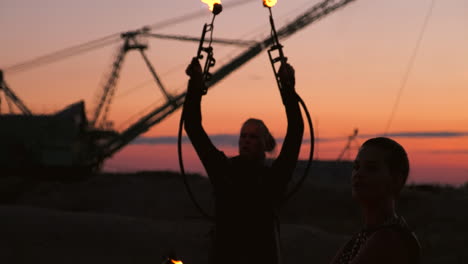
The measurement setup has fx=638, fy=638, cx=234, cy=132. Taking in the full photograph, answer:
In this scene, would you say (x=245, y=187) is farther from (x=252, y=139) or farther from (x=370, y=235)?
(x=370, y=235)

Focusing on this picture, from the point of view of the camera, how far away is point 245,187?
16.7 ft

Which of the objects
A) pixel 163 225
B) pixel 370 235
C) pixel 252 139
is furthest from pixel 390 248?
pixel 163 225

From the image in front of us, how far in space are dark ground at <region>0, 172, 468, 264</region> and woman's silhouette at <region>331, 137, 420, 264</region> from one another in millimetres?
3303

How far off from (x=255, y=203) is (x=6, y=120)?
38675 millimetres

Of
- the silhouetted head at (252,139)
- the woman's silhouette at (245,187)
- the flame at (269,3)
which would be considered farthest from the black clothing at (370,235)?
the flame at (269,3)

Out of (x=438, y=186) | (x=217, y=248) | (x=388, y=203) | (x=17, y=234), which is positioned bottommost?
(x=438, y=186)

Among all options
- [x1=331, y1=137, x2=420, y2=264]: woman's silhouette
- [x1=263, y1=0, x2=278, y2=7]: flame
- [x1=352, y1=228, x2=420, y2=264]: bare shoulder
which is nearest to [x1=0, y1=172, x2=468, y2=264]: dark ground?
[x1=263, y1=0, x2=278, y2=7]: flame

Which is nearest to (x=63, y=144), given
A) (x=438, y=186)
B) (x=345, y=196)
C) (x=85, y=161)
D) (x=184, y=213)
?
(x=85, y=161)

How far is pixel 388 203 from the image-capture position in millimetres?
2664

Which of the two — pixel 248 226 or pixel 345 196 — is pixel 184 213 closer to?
pixel 345 196

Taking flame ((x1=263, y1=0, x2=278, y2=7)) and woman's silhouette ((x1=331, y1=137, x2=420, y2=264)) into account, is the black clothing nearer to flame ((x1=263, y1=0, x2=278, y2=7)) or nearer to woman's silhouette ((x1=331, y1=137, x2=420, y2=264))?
woman's silhouette ((x1=331, y1=137, x2=420, y2=264))

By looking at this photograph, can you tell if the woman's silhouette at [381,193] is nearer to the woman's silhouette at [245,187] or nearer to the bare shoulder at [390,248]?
the bare shoulder at [390,248]

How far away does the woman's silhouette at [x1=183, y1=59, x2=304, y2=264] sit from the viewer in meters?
4.97

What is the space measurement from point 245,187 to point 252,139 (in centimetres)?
40
